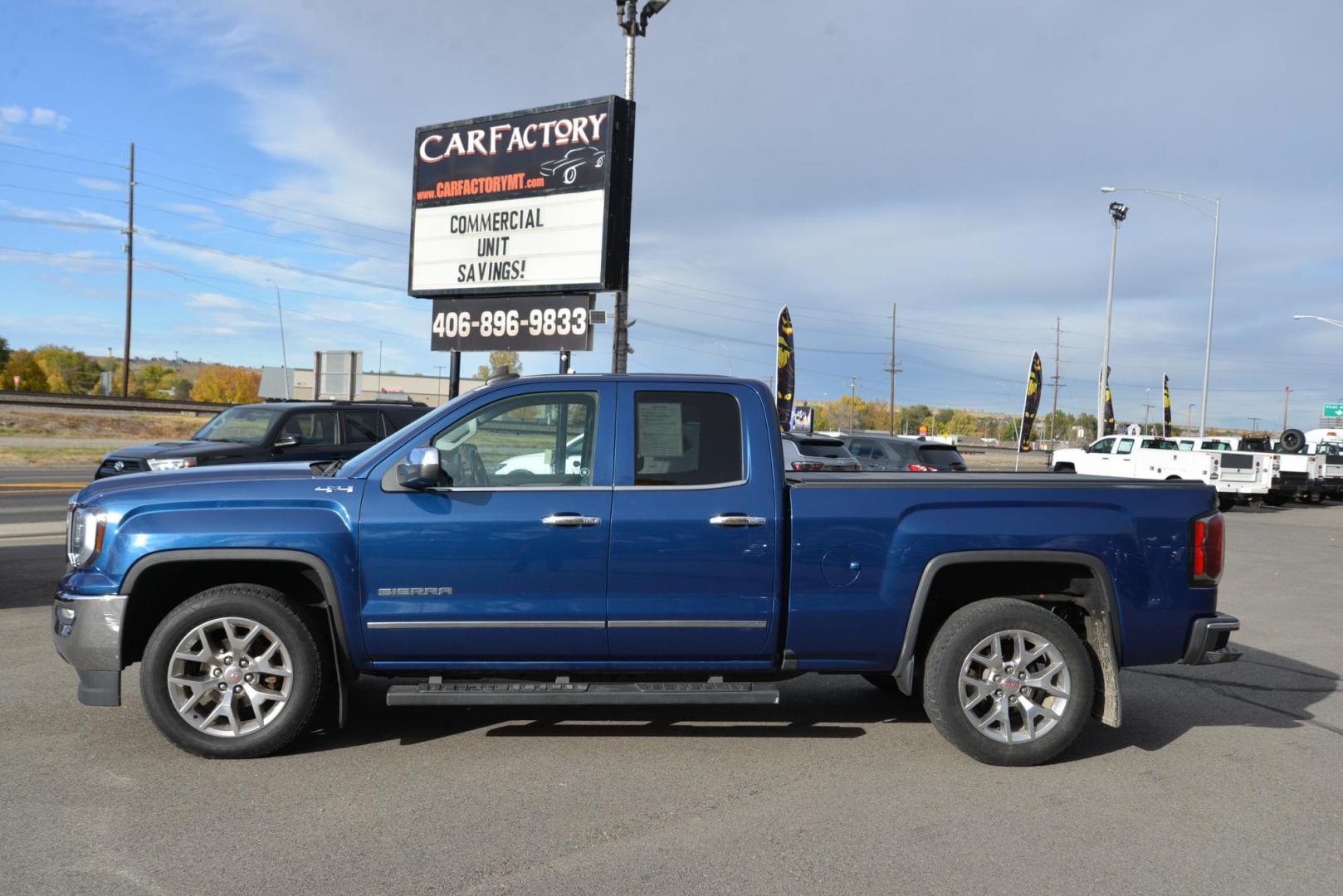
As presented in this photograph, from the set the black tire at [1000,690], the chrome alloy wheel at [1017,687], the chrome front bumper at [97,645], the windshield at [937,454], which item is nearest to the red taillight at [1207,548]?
the black tire at [1000,690]

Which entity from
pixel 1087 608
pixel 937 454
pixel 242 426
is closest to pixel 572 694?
pixel 1087 608

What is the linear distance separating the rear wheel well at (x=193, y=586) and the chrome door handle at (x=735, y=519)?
199 cm

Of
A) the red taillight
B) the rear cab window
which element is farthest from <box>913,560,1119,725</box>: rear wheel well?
the rear cab window

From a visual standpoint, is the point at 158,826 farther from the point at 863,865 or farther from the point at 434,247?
the point at 434,247

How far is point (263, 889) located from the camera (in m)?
3.54

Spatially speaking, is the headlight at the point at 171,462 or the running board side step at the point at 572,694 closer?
the running board side step at the point at 572,694

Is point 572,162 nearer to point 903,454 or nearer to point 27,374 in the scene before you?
point 903,454

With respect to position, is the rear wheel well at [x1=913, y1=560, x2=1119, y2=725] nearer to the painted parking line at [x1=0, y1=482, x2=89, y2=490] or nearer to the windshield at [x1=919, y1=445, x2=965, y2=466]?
the windshield at [x1=919, y1=445, x2=965, y2=466]

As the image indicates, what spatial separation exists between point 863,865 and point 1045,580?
2.20 metres

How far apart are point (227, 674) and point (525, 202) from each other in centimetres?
1329

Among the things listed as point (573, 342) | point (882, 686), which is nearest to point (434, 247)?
point (573, 342)

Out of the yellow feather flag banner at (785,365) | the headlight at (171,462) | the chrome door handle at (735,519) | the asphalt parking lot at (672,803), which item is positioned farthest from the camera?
the yellow feather flag banner at (785,365)

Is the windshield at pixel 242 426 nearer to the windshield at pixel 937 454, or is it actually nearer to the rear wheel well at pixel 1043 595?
the rear wheel well at pixel 1043 595

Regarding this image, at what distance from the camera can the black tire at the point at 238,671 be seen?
15.9ft
